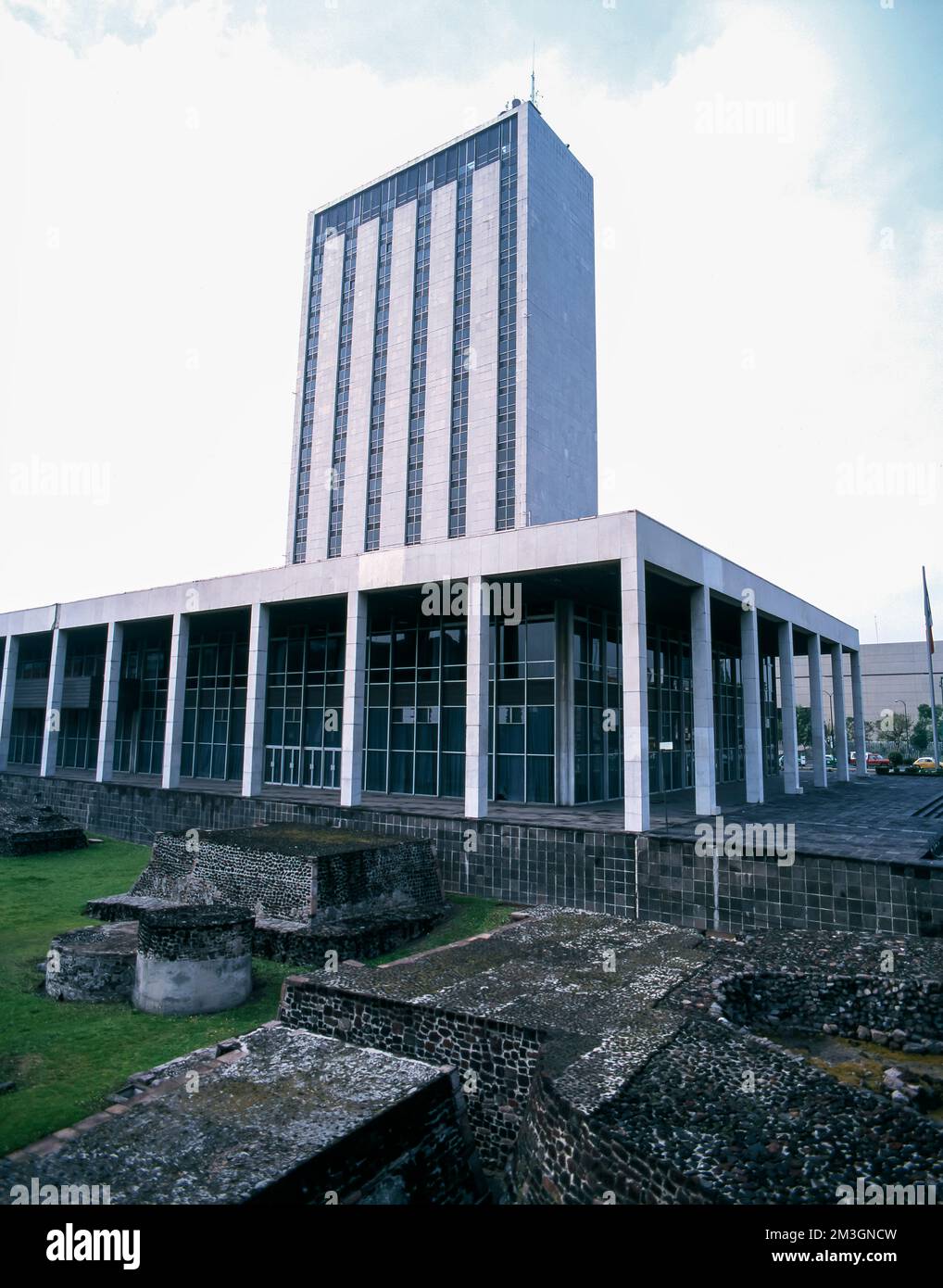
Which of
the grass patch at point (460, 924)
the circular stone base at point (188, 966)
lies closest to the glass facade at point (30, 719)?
the grass patch at point (460, 924)

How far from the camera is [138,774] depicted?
40.0 m

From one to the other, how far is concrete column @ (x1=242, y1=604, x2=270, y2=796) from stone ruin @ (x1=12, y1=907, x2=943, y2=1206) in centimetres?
1567

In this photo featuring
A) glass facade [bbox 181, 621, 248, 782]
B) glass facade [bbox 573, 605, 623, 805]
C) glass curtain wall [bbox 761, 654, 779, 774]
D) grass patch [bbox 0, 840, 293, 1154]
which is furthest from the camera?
glass curtain wall [bbox 761, 654, 779, 774]

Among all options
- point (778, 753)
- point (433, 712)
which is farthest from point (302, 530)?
point (778, 753)

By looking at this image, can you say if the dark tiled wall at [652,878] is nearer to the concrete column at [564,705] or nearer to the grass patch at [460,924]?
the grass patch at [460,924]

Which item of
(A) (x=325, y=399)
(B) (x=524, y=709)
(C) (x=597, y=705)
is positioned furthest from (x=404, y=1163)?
(A) (x=325, y=399)

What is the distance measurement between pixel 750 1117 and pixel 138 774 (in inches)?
1552

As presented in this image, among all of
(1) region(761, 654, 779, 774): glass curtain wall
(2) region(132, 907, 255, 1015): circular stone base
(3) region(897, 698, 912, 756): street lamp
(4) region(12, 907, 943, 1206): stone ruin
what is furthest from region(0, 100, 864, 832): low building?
(3) region(897, 698, 912, 756): street lamp

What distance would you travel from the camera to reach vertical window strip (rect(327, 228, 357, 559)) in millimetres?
52188

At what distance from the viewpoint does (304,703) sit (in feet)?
113

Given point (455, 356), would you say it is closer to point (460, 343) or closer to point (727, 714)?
point (460, 343)

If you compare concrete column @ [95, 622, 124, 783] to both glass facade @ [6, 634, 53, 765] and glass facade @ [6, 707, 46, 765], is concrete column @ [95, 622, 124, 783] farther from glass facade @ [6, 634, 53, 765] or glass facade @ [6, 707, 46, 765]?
glass facade @ [6, 707, 46, 765]

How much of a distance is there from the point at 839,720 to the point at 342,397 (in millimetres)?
40163

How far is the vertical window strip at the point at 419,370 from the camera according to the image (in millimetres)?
47688
